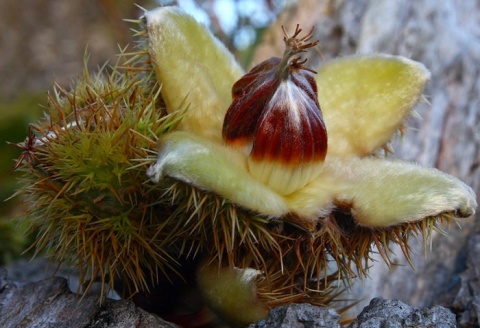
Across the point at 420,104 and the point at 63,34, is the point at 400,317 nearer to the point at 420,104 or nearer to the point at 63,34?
the point at 420,104

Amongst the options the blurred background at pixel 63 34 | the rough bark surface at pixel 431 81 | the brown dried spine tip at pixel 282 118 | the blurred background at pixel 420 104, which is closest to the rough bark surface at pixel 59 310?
the blurred background at pixel 420 104

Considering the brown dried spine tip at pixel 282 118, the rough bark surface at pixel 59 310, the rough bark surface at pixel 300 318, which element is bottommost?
the rough bark surface at pixel 59 310

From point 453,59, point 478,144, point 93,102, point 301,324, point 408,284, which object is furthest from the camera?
point 453,59

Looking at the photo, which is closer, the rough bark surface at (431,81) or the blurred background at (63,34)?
the rough bark surface at (431,81)

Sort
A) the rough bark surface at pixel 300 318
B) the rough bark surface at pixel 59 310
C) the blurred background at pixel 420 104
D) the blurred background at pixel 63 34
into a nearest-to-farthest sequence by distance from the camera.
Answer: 1. the rough bark surface at pixel 300 318
2. the rough bark surface at pixel 59 310
3. the blurred background at pixel 420 104
4. the blurred background at pixel 63 34

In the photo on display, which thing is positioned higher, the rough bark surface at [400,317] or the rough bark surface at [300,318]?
the rough bark surface at [300,318]

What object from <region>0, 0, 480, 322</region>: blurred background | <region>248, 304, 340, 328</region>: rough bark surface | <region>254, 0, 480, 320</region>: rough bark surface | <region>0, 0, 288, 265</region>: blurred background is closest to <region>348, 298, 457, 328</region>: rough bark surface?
<region>248, 304, 340, 328</region>: rough bark surface

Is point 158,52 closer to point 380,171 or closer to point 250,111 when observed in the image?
point 250,111

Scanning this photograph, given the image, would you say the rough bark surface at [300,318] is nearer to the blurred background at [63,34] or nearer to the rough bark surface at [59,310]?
the rough bark surface at [59,310]

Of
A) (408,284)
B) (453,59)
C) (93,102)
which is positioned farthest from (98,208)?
(453,59)
